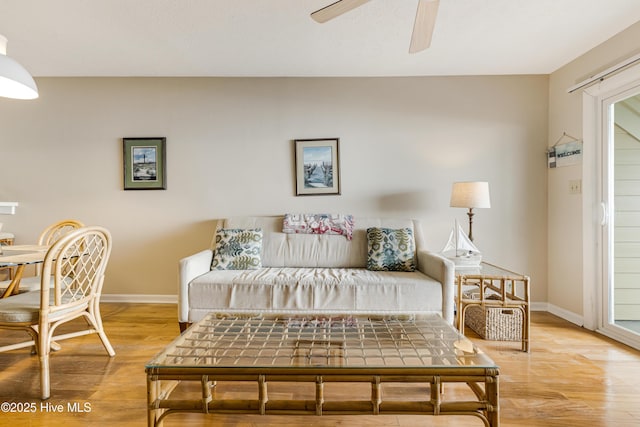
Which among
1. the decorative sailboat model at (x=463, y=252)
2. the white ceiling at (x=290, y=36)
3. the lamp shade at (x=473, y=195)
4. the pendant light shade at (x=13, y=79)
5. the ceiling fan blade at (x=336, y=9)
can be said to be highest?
the white ceiling at (x=290, y=36)

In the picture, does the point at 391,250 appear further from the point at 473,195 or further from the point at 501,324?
the point at 501,324

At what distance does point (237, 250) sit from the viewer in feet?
9.05

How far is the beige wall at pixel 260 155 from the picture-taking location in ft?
10.7

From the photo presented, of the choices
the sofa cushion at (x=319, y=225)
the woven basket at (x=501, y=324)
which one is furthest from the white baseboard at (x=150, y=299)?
the woven basket at (x=501, y=324)

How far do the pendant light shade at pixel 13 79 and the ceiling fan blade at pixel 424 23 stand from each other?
212cm

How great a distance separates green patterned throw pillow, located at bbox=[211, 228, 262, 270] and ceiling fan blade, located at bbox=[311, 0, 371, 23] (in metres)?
Answer: 1.79

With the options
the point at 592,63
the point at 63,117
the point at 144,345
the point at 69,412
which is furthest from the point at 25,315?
the point at 592,63

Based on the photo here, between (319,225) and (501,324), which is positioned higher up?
(319,225)

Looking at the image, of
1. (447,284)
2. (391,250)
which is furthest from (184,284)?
(447,284)

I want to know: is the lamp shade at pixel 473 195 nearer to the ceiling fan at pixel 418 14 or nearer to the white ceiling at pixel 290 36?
the white ceiling at pixel 290 36

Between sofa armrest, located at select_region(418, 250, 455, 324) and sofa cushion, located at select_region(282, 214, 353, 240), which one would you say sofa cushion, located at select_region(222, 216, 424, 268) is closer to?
sofa cushion, located at select_region(282, 214, 353, 240)

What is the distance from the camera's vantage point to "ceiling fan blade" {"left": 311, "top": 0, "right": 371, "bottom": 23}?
156 centimetres

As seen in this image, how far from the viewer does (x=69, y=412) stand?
159 centimetres

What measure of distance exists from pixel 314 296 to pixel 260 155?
1.66 meters
